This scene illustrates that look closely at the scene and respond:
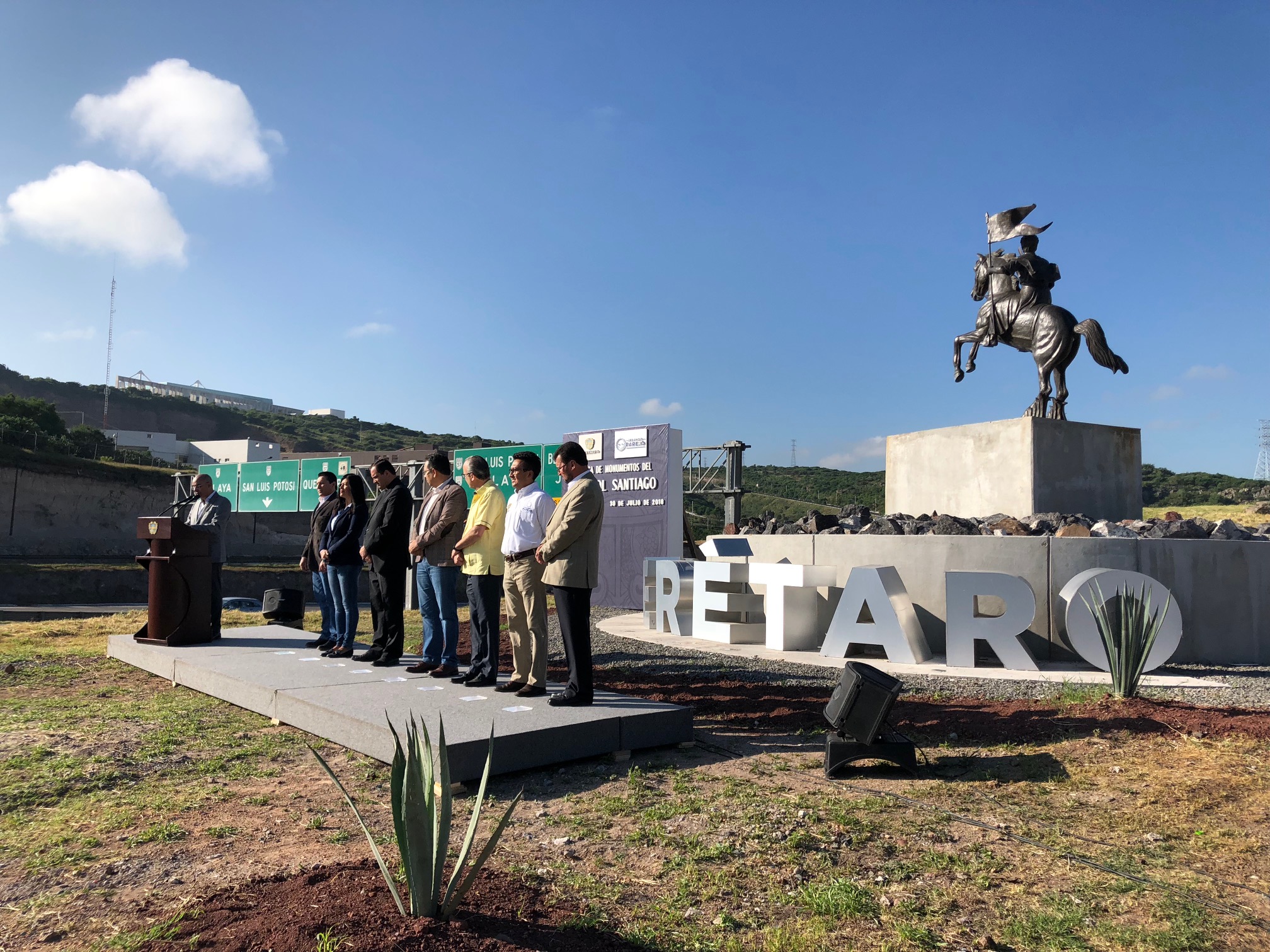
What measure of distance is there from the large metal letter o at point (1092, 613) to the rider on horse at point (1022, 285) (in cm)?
595

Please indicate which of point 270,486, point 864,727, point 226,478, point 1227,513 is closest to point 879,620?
point 864,727

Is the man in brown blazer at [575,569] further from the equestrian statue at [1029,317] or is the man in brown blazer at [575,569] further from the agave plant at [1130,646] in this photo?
the equestrian statue at [1029,317]

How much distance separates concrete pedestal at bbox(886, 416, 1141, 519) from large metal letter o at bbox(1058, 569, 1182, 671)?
346 centimetres

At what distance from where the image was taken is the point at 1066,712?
235 inches

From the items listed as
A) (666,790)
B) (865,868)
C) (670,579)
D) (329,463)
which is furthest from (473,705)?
(329,463)

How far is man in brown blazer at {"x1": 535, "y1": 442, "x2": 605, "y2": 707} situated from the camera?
5559mm

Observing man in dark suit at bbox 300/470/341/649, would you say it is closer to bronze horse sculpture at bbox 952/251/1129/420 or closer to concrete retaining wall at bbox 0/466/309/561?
bronze horse sculpture at bbox 952/251/1129/420

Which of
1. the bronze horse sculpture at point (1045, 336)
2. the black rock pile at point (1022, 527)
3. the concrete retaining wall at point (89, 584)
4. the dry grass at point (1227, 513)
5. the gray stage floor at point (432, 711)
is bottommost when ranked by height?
the concrete retaining wall at point (89, 584)

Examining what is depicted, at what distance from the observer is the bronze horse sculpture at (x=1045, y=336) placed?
12398mm

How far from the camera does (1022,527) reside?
10.2 metres

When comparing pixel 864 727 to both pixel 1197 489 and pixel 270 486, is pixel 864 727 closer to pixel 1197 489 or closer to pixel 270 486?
pixel 270 486

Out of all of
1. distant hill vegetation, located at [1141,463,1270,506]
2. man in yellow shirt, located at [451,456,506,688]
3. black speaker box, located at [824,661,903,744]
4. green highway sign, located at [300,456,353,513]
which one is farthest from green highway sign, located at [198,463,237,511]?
distant hill vegetation, located at [1141,463,1270,506]

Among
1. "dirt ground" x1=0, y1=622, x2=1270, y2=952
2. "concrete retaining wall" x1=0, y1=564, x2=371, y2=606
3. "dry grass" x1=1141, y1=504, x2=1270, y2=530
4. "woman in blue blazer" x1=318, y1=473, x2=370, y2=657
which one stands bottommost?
"concrete retaining wall" x1=0, y1=564, x2=371, y2=606

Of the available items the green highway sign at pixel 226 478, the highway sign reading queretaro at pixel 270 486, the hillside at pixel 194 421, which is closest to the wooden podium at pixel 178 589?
the highway sign reading queretaro at pixel 270 486
